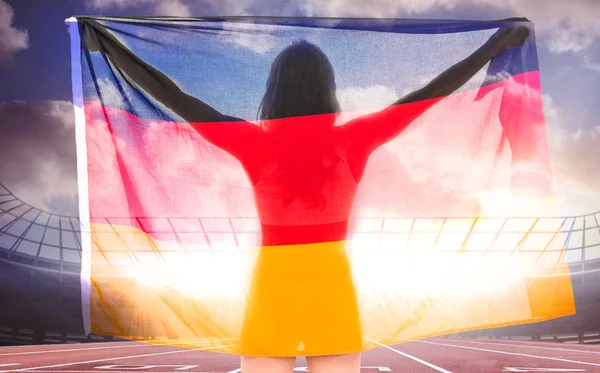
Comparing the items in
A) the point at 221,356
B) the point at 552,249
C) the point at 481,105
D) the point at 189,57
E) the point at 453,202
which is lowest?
the point at 221,356

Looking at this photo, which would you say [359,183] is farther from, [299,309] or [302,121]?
[299,309]

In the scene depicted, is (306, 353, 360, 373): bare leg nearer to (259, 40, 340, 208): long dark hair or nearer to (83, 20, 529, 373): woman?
(83, 20, 529, 373): woman

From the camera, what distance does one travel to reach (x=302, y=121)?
187cm

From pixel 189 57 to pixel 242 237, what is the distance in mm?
982

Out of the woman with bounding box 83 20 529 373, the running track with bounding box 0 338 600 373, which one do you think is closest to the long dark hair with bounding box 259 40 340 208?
the woman with bounding box 83 20 529 373

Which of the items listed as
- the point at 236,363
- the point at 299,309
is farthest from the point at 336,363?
the point at 236,363

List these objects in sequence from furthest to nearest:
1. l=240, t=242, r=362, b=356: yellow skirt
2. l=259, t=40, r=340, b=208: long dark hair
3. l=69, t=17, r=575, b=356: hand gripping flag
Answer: l=69, t=17, r=575, b=356: hand gripping flag → l=259, t=40, r=340, b=208: long dark hair → l=240, t=242, r=362, b=356: yellow skirt

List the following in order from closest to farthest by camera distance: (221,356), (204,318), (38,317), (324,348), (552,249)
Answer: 1. (324,348)
2. (204,318)
3. (552,249)
4. (221,356)
5. (38,317)

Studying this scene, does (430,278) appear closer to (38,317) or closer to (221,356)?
(221,356)

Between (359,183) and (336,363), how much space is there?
102cm

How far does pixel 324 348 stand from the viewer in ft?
5.65

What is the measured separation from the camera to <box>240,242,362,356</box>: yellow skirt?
1710mm

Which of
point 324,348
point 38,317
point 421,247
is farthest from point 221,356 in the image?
point 38,317

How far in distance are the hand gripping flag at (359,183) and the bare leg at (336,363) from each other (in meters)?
0.64
